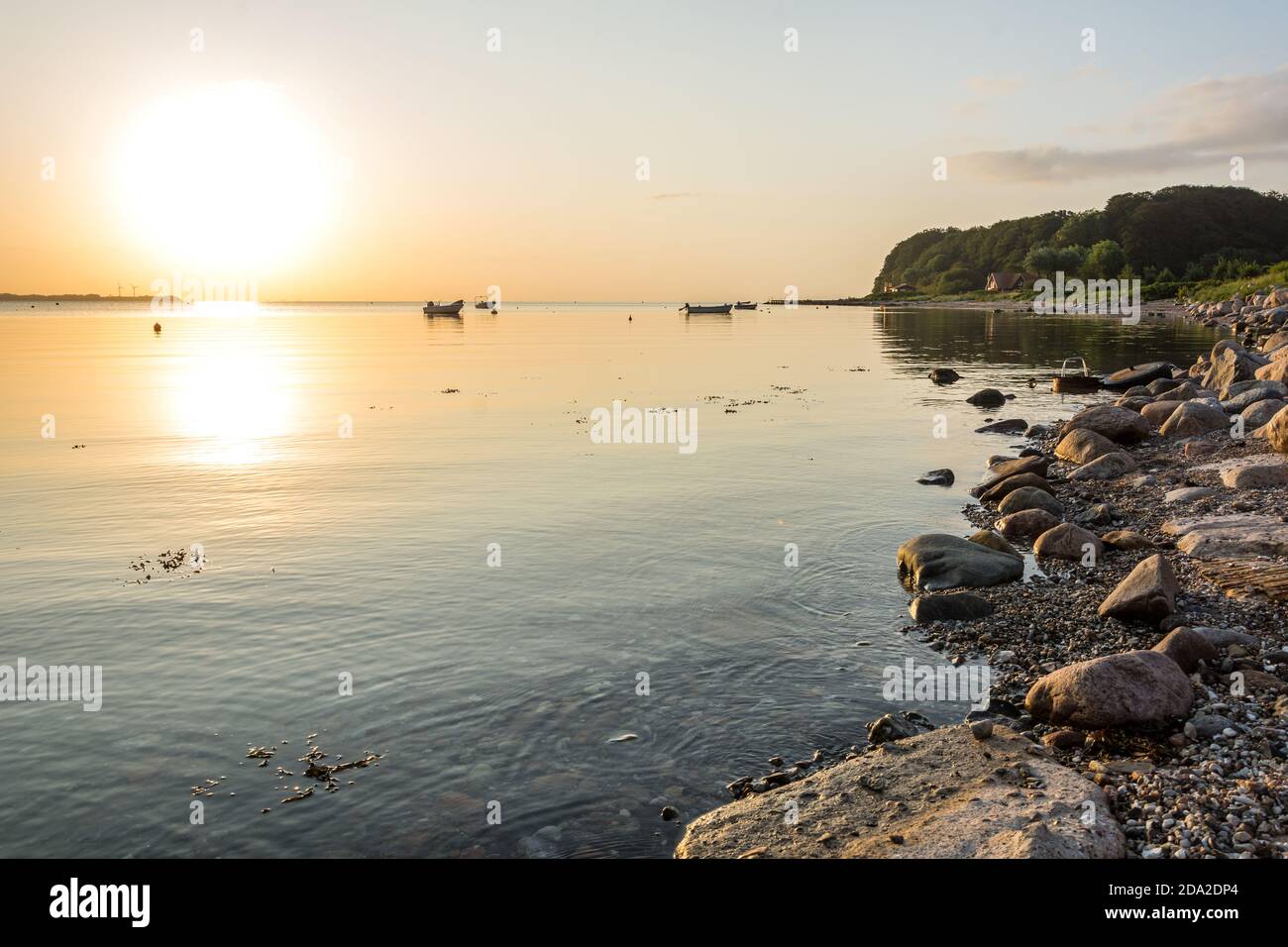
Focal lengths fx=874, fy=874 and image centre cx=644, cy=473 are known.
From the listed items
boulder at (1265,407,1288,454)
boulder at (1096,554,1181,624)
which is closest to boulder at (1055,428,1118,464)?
boulder at (1265,407,1288,454)

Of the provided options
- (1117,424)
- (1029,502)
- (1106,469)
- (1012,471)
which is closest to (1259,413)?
(1117,424)

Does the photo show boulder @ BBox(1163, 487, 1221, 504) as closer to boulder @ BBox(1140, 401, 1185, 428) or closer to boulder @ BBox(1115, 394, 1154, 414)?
boulder @ BBox(1140, 401, 1185, 428)

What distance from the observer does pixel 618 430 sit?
36375mm

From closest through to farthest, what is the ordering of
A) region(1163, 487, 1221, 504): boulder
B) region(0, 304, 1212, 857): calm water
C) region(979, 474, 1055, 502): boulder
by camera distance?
region(0, 304, 1212, 857): calm water < region(1163, 487, 1221, 504): boulder < region(979, 474, 1055, 502): boulder

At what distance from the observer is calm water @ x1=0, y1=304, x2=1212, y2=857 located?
9.53m

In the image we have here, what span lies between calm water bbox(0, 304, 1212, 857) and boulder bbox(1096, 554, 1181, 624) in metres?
3.17

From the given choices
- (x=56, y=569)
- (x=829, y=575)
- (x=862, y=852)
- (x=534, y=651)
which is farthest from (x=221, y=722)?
(x=829, y=575)

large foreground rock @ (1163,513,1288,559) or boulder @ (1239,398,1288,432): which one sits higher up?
boulder @ (1239,398,1288,432)

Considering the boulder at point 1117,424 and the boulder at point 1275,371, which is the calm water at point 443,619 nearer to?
the boulder at point 1117,424

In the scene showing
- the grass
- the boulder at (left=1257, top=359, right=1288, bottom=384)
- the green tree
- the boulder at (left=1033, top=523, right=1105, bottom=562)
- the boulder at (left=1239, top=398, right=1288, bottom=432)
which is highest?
the green tree

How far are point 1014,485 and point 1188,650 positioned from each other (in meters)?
11.9

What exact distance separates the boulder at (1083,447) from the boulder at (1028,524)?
8272 millimetres

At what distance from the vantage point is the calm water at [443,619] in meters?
9.53

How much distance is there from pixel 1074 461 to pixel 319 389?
4526 centimetres
